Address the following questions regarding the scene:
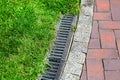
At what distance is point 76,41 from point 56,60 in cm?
38

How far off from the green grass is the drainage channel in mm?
81

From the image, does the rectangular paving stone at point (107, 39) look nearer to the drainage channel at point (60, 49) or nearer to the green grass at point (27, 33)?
the drainage channel at point (60, 49)

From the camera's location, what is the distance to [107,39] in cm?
374

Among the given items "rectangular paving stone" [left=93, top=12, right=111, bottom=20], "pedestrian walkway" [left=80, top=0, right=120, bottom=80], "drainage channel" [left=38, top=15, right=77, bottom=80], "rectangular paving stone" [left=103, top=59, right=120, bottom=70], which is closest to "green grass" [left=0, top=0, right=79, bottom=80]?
"drainage channel" [left=38, top=15, right=77, bottom=80]

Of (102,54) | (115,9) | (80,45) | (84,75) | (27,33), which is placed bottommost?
(84,75)

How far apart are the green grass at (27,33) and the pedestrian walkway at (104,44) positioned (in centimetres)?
41

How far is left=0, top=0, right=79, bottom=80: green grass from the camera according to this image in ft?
11.1

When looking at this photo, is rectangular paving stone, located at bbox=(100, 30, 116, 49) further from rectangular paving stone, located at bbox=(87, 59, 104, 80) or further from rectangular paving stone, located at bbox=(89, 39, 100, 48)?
rectangular paving stone, located at bbox=(87, 59, 104, 80)

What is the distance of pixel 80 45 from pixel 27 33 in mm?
691

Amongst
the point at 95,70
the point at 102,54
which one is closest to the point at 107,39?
the point at 102,54

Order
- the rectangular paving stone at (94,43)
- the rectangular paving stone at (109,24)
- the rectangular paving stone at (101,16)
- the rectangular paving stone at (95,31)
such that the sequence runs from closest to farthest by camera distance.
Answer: the rectangular paving stone at (94,43)
the rectangular paving stone at (95,31)
the rectangular paving stone at (109,24)
the rectangular paving stone at (101,16)

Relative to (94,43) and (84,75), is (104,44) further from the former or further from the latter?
(84,75)

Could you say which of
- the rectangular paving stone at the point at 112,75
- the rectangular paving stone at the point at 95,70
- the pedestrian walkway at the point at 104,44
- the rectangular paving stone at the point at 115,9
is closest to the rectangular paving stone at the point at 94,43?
the pedestrian walkway at the point at 104,44

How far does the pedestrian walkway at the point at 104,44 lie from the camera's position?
3.31m
